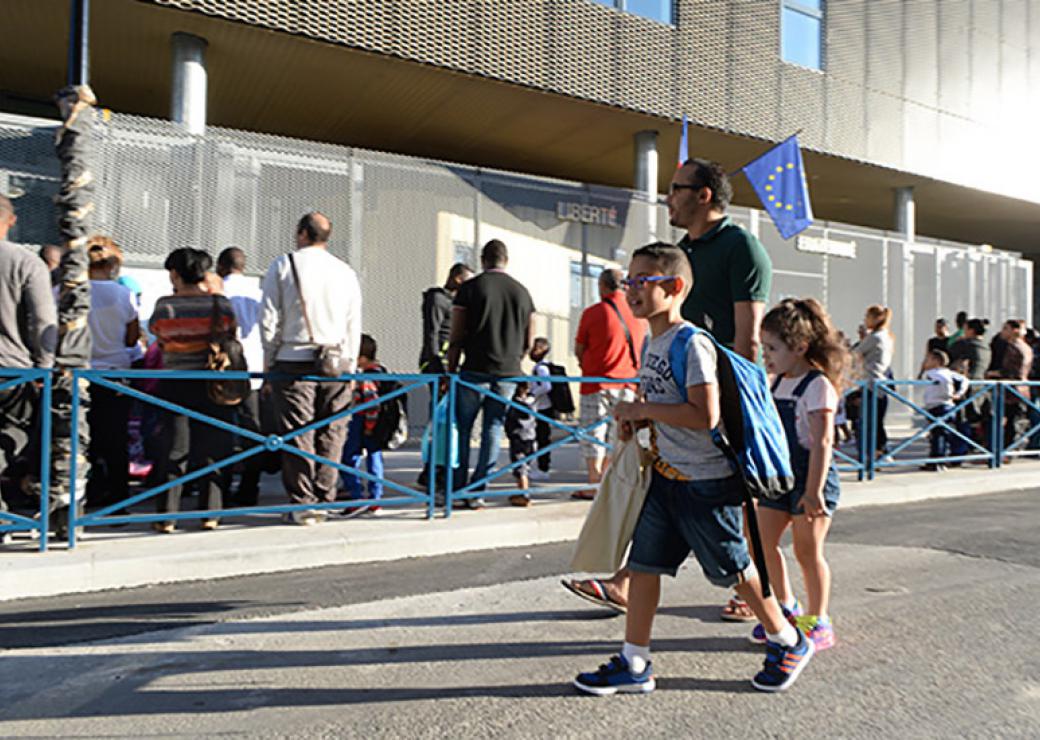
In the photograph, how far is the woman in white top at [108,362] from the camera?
19.1ft

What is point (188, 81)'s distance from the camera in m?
11.1

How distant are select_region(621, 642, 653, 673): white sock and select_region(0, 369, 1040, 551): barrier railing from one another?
2969 millimetres

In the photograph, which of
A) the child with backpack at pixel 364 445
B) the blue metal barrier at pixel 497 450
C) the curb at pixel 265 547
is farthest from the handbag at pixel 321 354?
the curb at pixel 265 547

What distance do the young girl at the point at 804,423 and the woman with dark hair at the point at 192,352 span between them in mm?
3496

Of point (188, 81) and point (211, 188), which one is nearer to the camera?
point (211, 188)

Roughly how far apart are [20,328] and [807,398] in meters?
4.43

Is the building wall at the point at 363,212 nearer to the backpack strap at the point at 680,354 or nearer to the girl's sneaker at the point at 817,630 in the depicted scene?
the backpack strap at the point at 680,354

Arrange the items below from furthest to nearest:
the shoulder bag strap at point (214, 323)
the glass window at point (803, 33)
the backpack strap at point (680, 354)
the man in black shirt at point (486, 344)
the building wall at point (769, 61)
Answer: the glass window at point (803, 33), the building wall at point (769, 61), the man in black shirt at point (486, 344), the shoulder bag strap at point (214, 323), the backpack strap at point (680, 354)

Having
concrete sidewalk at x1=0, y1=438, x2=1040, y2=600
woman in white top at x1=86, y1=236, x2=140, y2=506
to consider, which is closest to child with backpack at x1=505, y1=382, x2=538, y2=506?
concrete sidewalk at x1=0, y1=438, x2=1040, y2=600

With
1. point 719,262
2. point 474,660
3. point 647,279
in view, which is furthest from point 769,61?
point 474,660

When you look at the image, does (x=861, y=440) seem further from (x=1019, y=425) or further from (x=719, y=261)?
(x=719, y=261)

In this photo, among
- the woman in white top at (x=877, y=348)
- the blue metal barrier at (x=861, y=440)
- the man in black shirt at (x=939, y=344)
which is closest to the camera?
the blue metal barrier at (x=861, y=440)

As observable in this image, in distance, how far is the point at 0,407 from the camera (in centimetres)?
504

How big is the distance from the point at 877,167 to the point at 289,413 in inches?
600
